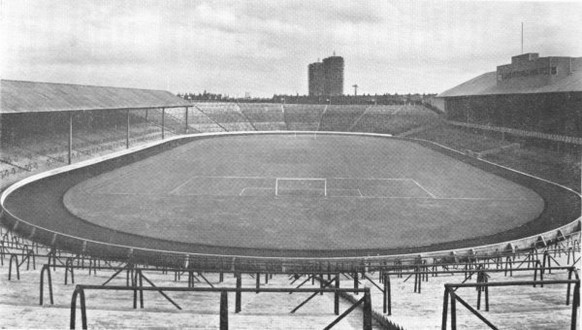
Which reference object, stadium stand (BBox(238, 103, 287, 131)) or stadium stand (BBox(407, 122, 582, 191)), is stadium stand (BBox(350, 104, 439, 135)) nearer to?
stadium stand (BBox(238, 103, 287, 131))

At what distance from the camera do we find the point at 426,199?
3122 cm

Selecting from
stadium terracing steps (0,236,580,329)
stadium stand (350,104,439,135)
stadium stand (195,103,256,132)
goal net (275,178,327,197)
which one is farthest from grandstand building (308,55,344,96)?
stadium terracing steps (0,236,580,329)

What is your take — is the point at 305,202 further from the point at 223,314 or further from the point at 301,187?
the point at 223,314

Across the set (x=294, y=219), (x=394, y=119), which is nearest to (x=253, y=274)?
(x=294, y=219)

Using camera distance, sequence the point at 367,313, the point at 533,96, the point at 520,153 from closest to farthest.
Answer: the point at 367,313 < the point at 520,153 < the point at 533,96

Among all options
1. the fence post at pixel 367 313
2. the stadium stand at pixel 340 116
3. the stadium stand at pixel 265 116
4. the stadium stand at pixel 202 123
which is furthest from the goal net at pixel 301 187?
the stadium stand at pixel 340 116

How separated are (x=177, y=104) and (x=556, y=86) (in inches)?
1909

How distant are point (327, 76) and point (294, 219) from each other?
503 feet

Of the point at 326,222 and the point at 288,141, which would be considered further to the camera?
the point at 288,141

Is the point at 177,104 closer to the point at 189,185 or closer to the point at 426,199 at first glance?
the point at 189,185

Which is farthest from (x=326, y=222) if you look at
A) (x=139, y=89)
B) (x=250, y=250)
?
(x=139, y=89)

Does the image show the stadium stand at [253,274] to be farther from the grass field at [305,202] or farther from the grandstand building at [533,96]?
the grass field at [305,202]

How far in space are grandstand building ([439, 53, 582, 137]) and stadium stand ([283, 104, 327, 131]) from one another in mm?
32774

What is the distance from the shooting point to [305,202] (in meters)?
30.0
